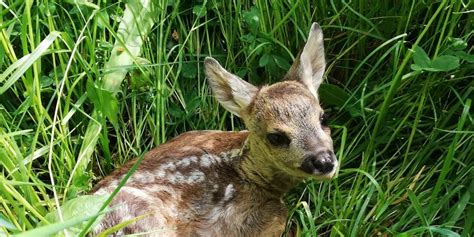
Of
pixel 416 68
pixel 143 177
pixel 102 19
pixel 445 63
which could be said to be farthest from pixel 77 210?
pixel 445 63

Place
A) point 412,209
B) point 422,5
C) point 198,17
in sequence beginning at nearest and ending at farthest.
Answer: point 412,209 → point 422,5 → point 198,17

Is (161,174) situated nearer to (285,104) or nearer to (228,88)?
(228,88)

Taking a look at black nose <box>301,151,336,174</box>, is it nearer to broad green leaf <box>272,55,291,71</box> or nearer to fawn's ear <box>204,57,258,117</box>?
fawn's ear <box>204,57,258,117</box>

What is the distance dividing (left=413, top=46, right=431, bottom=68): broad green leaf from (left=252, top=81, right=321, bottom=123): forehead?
449 millimetres

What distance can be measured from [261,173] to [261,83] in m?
0.53

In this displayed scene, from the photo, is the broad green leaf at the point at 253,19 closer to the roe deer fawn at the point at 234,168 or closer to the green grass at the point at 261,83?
the green grass at the point at 261,83

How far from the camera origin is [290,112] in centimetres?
332

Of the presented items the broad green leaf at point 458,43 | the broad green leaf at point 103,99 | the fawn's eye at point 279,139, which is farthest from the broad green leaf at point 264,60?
the broad green leaf at point 458,43

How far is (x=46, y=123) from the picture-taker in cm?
362

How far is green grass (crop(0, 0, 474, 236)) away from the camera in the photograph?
3.33 metres

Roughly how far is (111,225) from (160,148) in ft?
1.74

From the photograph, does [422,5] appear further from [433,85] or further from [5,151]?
[5,151]

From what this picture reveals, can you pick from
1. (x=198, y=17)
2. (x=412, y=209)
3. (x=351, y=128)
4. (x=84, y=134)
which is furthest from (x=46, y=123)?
(x=412, y=209)

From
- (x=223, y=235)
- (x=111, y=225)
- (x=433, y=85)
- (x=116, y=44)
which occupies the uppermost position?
(x=116, y=44)
